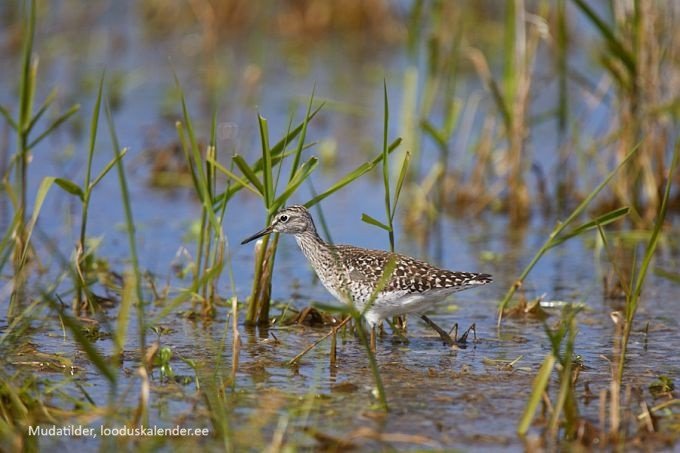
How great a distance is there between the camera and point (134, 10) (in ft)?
65.4

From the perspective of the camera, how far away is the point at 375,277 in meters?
7.79

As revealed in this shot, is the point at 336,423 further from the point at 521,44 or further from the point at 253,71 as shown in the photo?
the point at 253,71

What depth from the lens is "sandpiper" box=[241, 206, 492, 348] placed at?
7543 millimetres

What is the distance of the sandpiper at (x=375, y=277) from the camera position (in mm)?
7543

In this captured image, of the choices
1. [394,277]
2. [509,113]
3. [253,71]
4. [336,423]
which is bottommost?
[336,423]

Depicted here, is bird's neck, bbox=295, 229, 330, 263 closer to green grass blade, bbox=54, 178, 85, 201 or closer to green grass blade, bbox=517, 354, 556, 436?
green grass blade, bbox=54, 178, 85, 201

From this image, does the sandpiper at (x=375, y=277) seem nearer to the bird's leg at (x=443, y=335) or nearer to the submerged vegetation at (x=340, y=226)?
the bird's leg at (x=443, y=335)

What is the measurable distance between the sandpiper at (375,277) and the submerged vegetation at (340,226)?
28 cm

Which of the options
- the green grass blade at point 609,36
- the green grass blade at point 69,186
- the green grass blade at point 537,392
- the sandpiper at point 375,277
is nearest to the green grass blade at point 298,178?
the sandpiper at point 375,277

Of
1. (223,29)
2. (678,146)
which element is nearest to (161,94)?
(223,29)

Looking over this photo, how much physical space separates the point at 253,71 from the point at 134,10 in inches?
246

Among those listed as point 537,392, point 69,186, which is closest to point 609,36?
point 69,186

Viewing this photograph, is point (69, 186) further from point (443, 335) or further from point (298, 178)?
point (443, 335)

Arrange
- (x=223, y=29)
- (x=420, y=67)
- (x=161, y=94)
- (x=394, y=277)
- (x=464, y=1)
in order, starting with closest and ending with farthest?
(x=394, y=277) → (x=464, y=1) → (x=161, y=94) → (x=420, y=67) → (x=223, y=29)
